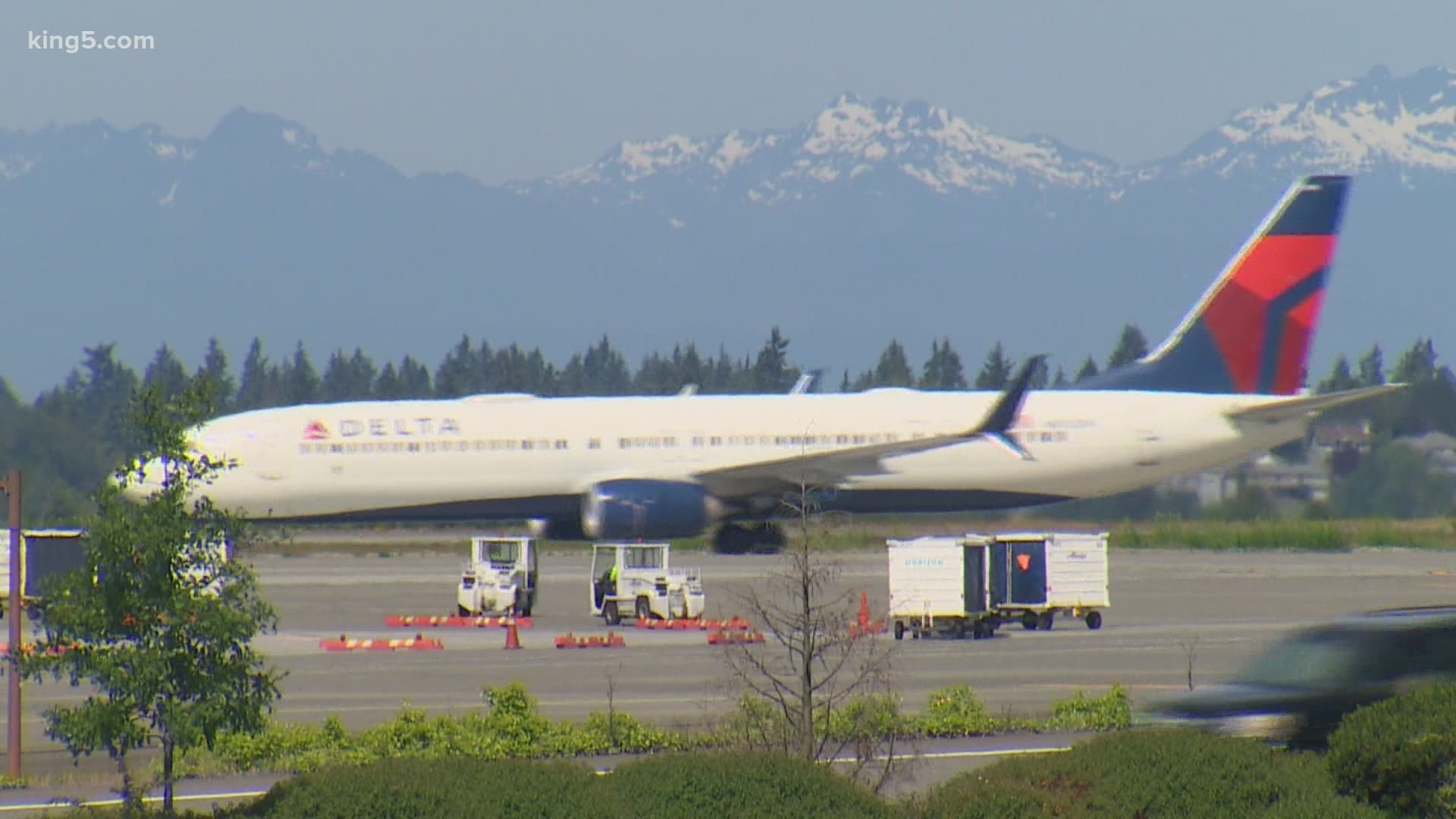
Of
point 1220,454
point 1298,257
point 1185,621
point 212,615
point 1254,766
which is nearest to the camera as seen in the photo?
point 1254,766

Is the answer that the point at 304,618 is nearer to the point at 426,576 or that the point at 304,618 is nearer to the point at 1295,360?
the point at 426,576

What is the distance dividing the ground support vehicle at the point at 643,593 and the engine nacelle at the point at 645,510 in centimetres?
994

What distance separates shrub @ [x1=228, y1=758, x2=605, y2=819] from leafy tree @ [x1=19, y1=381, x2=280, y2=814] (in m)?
1.44

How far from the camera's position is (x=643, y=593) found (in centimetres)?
3209

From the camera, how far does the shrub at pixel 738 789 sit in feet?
31.7

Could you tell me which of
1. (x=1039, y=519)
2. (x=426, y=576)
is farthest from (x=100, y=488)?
(x=1039, y=519)

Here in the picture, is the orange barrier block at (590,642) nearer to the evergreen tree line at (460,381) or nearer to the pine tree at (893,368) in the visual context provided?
the evergreen tree line at (460,381)

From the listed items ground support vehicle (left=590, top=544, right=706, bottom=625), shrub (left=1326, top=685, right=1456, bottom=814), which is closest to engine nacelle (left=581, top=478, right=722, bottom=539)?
ground support vehicle (left=590, top=544, right=706, bottom=625)

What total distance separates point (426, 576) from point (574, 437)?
463cm

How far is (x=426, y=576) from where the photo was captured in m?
43.1

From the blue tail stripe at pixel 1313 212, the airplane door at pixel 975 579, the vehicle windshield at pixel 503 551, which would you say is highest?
the blue tail stripe at pixel 1313 212

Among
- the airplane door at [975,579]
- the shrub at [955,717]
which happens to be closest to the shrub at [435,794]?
the shrub at [955,717]

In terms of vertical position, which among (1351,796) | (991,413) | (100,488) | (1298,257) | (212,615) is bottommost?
(1351,796)

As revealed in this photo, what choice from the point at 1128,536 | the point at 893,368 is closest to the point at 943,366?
the point at 893,368
